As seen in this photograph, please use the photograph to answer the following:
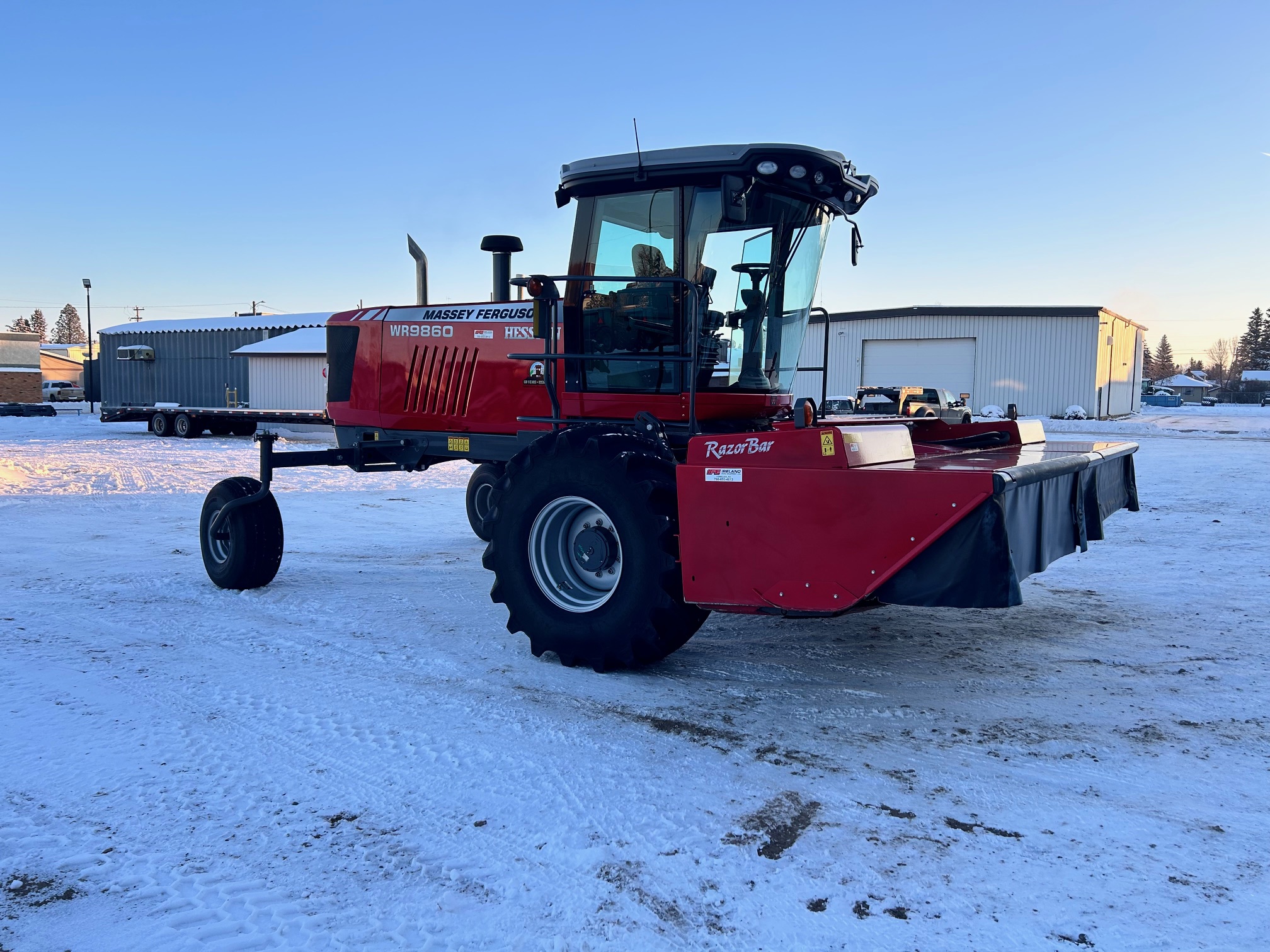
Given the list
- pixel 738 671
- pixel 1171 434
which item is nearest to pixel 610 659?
pixel 738 671

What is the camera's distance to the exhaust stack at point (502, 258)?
648cm

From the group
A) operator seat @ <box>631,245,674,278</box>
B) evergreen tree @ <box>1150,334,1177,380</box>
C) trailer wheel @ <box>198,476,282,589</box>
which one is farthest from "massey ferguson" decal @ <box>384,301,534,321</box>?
evergreen tree @ <box>1150,334,1177,380</box>

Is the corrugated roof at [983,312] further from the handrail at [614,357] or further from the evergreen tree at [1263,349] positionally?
the evergreen tree at [1263,349]

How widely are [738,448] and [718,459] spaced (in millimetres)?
111

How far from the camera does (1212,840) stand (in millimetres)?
2998

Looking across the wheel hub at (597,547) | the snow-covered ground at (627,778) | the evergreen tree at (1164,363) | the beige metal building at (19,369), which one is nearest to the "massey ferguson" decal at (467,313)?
the snow-covered ground at (627,778)

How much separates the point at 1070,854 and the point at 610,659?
2360mm

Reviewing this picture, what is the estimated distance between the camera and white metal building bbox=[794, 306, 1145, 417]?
38.7 metres

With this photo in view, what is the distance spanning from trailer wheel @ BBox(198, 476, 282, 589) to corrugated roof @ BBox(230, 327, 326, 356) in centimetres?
2129

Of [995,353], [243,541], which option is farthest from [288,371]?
[995,353]

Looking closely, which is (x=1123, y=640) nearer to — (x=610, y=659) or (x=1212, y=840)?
(x=1212, y=840)

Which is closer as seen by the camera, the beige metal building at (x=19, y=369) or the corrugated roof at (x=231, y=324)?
the corrugated roof at (x=231, y=324)

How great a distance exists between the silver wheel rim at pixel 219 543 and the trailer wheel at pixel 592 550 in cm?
289

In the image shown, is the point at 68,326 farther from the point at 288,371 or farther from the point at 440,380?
the point at 440,380
